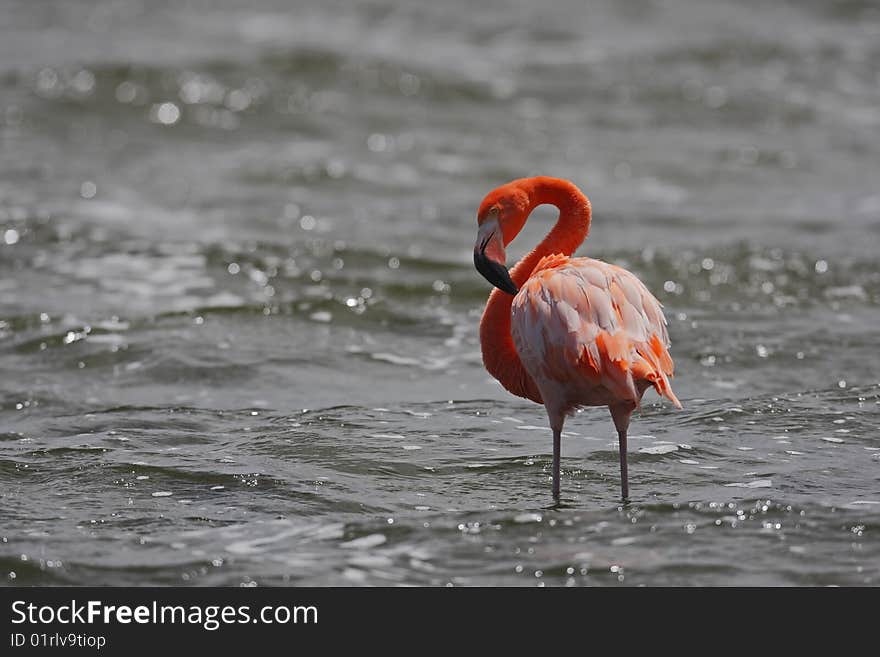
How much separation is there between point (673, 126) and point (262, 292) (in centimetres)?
781

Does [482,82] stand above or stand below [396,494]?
above

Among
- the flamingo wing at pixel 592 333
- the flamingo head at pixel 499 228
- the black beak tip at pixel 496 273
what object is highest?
the flamingo head at pixel 499 228

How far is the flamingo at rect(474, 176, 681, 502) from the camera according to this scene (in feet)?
18.5

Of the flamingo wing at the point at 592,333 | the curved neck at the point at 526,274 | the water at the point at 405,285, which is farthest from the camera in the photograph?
the curved neck at the point at 526,274

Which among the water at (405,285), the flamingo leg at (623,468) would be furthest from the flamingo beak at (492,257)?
A: the water at (405,285)

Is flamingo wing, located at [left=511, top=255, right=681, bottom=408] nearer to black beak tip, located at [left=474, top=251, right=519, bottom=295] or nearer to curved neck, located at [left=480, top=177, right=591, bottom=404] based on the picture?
black beak tip, located at [left=474, top=251, right=519, bottom=295]

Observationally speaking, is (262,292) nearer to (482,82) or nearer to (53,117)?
(53,117)

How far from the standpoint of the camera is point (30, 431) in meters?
7.25

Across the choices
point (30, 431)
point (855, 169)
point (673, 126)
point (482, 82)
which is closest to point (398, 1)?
point (482, 82)

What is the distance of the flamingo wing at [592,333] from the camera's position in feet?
18.4

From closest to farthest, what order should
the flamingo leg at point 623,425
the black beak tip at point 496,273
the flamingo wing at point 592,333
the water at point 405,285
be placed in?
the water at point 405,285 → the flamingo wing at point 592,333 → the flamingo leg at point 623,425 → the black beak tip at point 496,273

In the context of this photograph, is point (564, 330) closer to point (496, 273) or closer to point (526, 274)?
point (496, 273)

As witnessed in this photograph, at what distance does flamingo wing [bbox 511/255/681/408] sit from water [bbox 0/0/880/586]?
557mm

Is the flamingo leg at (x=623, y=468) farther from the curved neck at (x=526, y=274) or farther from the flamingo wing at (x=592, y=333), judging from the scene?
the curved neck at (x=526, y=274)
